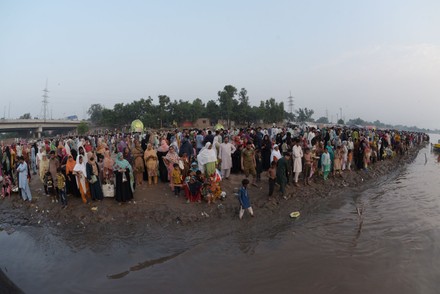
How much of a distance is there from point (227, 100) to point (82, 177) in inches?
1752

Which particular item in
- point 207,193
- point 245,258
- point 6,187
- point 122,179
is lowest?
point 245,258

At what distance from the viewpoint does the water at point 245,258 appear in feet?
17.6

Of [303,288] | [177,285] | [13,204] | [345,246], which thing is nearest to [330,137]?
[345,246]

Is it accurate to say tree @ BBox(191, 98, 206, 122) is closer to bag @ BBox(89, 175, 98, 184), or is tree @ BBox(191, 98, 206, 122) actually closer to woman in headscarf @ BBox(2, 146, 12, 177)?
woman in headscarf @ BBox(2, 146, 12, 177)

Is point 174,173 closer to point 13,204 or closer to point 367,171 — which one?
point 13,204

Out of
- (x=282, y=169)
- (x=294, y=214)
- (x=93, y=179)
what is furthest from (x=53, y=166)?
(x=294, y=214)

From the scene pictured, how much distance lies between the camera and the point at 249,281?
18.0 ft

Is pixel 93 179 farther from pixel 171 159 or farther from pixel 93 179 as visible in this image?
pixel 171 159

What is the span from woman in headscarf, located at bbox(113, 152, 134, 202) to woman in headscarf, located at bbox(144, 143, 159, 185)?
→ 1.00 m

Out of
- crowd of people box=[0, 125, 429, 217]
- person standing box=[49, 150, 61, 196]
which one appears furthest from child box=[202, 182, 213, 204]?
person standing box=[49, 150, 61, 196]

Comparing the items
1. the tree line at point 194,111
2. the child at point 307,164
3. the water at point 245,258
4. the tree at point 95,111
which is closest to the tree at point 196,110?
the tree line at point 194,111

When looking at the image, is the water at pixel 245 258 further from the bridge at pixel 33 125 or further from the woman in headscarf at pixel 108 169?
the bridge at pixel 33 125

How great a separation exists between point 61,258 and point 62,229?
1.64m

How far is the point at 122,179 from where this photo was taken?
8.48 m
